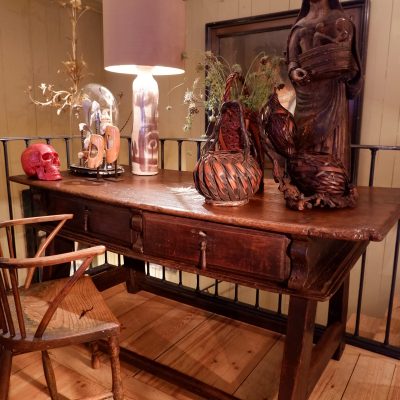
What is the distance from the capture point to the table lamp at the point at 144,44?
5.21ft

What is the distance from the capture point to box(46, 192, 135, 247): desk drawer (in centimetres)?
135

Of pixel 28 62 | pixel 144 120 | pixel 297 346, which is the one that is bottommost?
pixel 297 346

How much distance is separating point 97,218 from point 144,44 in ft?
2.37

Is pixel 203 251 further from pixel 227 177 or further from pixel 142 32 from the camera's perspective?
pixel 142 32

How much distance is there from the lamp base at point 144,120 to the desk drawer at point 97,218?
1.27 feet

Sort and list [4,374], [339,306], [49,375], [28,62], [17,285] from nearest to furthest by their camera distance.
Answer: [17,285]
[4,374]
[49,375]
[339,306]
[28,62]

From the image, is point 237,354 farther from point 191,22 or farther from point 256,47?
point 191,22

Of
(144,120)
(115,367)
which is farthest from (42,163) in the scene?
(115,367)

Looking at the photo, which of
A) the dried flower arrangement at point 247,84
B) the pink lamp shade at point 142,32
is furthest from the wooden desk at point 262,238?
the pink lamp shade at point 142,32

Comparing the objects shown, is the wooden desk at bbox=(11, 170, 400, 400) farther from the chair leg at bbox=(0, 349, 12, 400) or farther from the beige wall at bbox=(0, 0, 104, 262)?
the beige wall at bbox=(0, 0, 104, 262)

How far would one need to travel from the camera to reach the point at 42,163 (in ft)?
5.45

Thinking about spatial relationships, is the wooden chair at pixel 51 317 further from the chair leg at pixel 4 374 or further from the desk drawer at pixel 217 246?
the desk drawer at pixel 217 246

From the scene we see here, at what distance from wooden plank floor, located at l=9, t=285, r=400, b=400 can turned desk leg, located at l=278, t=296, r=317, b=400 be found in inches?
18.8

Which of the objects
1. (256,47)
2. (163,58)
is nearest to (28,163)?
(163,58)
